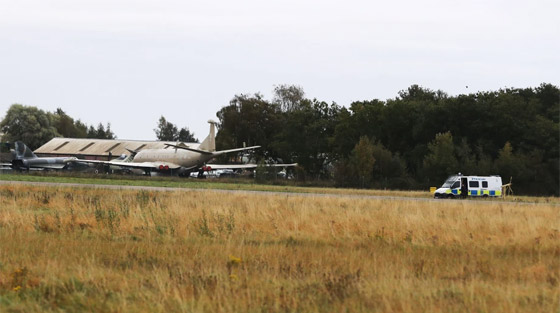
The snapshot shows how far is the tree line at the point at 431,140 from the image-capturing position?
236 ft

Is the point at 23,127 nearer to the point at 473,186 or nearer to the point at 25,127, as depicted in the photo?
the point at 25,127

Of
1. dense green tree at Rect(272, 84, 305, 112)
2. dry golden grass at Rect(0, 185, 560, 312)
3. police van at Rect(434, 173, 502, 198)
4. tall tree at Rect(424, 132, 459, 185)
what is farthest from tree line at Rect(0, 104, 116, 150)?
dry golden grass at Rect(0, 185, 560, 312)

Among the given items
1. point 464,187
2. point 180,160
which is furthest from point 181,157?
point 464,187

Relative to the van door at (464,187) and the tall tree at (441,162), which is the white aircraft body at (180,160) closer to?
the tall tree at (441,162)

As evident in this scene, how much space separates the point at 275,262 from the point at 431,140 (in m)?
70.6

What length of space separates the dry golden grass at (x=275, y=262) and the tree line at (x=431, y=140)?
50.2 metres

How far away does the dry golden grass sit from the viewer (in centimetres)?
1015

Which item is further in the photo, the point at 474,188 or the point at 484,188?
the point at 484,188

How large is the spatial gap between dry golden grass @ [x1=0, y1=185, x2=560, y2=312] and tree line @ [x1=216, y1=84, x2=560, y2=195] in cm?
5025

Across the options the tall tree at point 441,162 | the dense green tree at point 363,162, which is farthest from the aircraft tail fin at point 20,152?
Answer: the tall tree at point 441,162

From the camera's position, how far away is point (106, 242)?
16.4m

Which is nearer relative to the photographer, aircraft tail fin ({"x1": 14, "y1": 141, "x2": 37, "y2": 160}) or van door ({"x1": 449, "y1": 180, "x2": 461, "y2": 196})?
van door ({"x1": 449, "y1": 180, "x2": 461, "y2": 196})

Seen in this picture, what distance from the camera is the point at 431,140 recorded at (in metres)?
82.1

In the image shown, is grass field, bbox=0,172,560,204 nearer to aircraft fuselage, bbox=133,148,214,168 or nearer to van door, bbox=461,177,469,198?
van door, bbox=461,177,469,198
